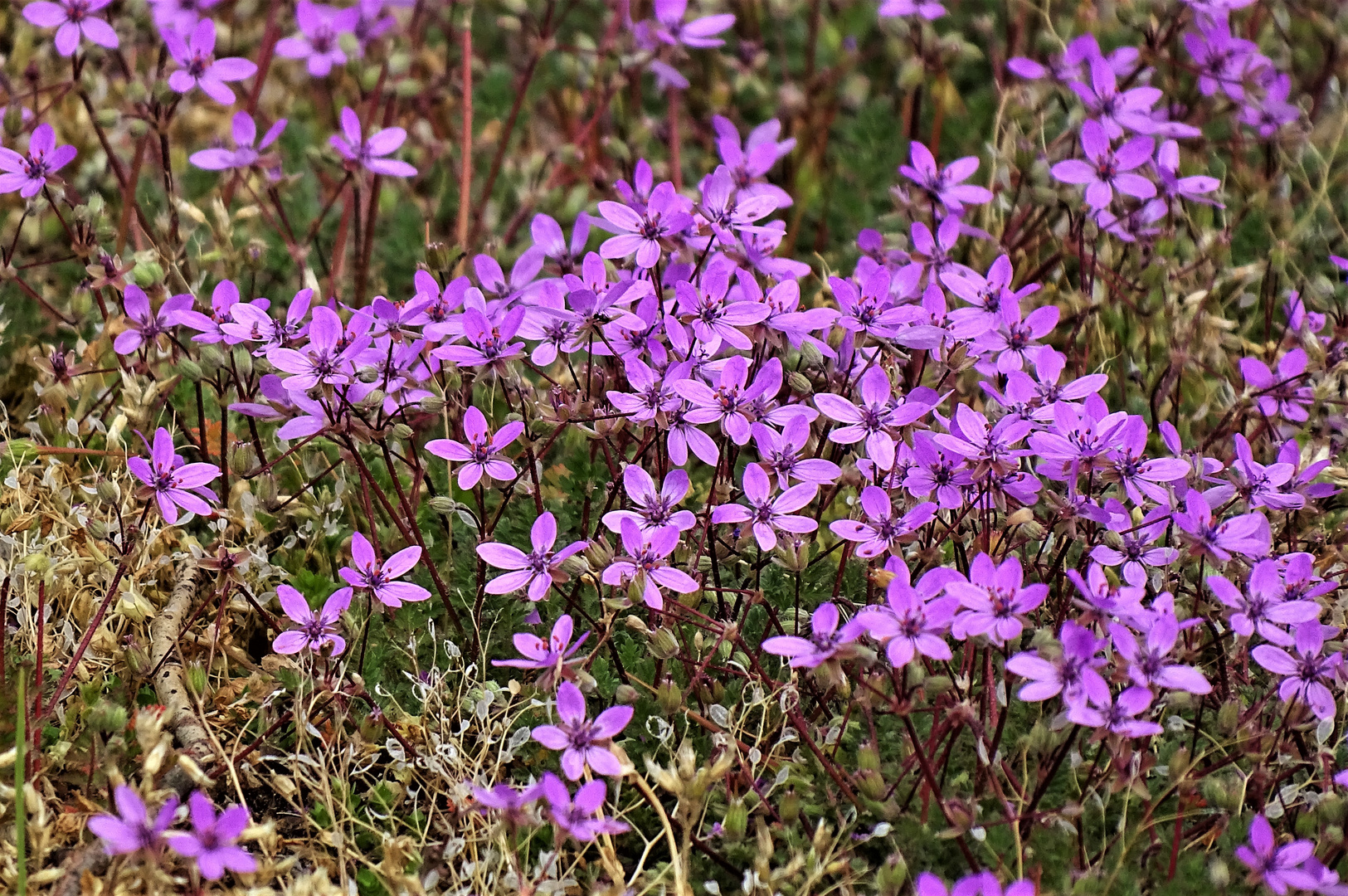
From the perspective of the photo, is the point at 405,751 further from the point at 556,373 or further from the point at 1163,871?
the point at 1163,871

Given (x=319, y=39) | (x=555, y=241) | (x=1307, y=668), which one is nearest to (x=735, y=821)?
(x=1307, y=668)

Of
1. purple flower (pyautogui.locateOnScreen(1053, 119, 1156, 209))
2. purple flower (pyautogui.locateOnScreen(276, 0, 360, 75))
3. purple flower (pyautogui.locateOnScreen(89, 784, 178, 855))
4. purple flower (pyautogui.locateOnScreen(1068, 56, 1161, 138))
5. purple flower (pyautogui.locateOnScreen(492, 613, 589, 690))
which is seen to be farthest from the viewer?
purple flower (pyautogui.locateOnScreen(276, 0, 360, 75))

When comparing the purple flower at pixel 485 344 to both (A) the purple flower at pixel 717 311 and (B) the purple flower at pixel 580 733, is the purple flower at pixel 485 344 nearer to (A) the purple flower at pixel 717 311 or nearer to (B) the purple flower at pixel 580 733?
(A) the purple flower at pixel 717 311

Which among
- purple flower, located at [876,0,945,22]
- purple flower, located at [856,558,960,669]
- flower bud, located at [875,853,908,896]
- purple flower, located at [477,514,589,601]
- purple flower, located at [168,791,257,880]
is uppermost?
purple flower, located at [876,0,945,22]

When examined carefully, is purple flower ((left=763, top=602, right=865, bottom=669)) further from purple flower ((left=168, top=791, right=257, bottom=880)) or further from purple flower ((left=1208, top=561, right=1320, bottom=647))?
purple flower ((left=168, top=791, right=257, bottom=880))

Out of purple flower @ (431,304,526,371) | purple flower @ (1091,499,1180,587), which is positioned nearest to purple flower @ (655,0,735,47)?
purple flower @ (431,304,526,371)

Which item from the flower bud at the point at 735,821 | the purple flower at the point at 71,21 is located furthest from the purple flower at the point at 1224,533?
the purple flower at the point at 71,21
